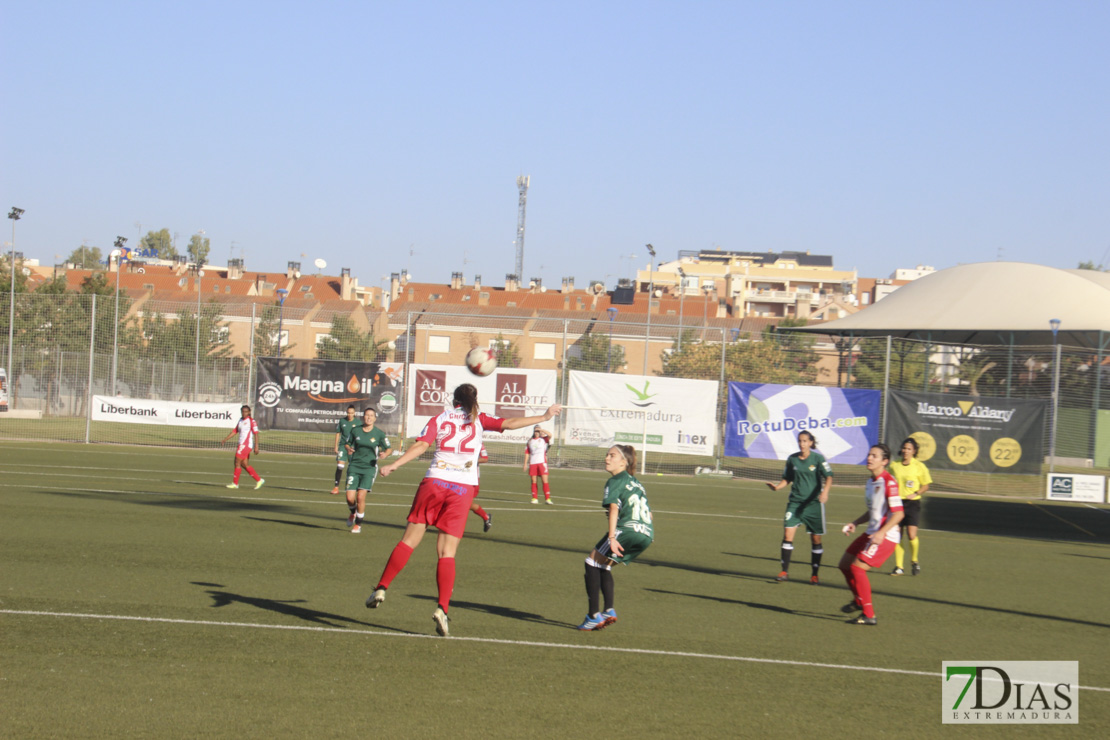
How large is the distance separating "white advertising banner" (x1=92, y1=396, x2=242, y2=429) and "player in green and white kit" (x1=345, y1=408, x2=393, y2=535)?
617 inches

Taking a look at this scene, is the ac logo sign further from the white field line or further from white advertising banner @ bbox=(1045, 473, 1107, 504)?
white advertising banner @ bbox=(1045, 473, 1107, 504)

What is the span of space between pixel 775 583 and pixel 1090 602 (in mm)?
3829

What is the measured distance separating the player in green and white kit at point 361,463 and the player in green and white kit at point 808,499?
244 inches

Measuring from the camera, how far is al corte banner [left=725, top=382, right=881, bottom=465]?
27500 millimetres

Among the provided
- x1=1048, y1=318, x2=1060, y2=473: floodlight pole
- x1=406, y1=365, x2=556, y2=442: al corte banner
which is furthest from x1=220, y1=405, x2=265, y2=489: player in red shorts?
x1=1048, y1=318, x2=1060, y2=473: floodlight pole

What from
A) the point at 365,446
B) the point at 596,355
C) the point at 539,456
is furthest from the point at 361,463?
the point at 596,355

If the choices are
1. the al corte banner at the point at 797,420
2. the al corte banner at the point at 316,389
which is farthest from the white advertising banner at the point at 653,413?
the al corte banner at the point at 316,389

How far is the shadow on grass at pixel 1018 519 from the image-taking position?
1895cm

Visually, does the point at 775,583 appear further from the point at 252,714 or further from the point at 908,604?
the point at 252,714

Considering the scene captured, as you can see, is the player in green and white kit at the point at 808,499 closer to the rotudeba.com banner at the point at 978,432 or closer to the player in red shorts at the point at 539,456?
the player in red shorts at the point at 539,456

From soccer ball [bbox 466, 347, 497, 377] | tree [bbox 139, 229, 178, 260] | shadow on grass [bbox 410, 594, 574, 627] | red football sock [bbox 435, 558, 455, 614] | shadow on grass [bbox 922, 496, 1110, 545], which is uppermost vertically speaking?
tree [bbox 139, 229, 178, 260]

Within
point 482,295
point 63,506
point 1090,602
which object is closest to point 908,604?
point 1090,602

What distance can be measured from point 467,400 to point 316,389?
22564 millimetres

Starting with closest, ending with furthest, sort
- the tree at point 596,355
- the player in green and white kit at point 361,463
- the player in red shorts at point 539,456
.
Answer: the player in green and white kit at point 361,463
the player in red shorts at point 539,456
the tree at point 596,355
